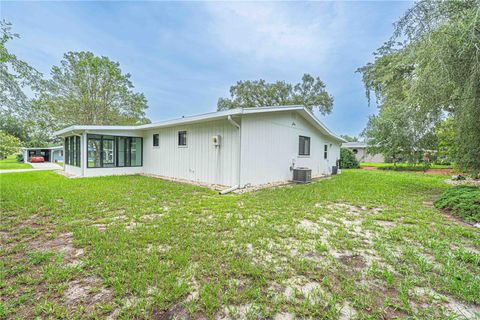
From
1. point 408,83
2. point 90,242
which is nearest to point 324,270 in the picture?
point 90,242

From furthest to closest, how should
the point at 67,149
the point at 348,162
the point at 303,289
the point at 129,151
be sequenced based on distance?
the point at 348,162
the point at 67,149
the point at 129,151
the point at 303,289

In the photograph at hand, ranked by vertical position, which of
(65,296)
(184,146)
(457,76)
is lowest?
(65,296)

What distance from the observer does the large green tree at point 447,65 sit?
448cm

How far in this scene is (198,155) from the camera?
8484mm

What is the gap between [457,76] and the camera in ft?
16.3

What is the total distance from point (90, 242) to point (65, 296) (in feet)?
3.74

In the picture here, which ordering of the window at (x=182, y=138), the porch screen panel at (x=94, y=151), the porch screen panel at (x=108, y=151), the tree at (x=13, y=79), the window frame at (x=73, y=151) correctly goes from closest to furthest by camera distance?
1. the tree at (x=13, y=79)
2. the window at (x=182, y=138)
3. the porch screen panel at (x=94, y=151)
4. the porch screen panel at (x=108, y=151)
5. the window frame at (x=73, y=151)

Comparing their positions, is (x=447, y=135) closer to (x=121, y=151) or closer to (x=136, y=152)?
(x=136, y=152)

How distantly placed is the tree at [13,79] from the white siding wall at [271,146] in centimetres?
541

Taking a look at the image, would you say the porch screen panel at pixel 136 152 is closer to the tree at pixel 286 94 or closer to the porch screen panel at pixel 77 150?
the porch screen panel at pixel 77 150

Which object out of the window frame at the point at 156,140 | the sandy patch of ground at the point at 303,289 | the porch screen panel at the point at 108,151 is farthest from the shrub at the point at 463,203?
the porch screen panel at the point at 108,151

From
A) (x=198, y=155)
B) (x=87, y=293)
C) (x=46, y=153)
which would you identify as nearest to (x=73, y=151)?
(x=198, y=155)

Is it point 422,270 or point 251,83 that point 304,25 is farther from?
point 251,83

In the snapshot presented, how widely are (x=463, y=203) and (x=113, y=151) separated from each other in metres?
12.4
